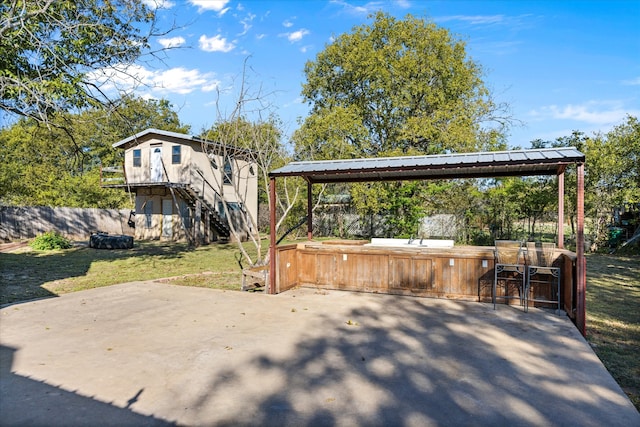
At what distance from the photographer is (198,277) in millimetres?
9875

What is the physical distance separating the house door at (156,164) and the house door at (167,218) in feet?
4.44

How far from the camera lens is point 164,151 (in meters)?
18.8

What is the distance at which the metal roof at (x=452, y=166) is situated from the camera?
6004 millimetres

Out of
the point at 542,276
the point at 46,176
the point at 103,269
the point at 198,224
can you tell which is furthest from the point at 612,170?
the point at 46,176

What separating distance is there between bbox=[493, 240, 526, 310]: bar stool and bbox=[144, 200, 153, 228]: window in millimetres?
17851

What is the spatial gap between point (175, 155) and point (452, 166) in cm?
1529

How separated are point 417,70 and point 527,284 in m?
13.0

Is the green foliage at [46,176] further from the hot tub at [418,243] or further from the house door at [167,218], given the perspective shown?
the hot tub at [418,243]

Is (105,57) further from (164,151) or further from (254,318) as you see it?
(164,151)

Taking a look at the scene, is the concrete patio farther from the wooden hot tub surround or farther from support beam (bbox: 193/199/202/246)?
support beam (bbox: 193/199/202/246)

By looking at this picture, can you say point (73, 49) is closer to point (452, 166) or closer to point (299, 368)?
point (452, 166)

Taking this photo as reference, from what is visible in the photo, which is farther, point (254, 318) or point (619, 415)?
point (254, 318)

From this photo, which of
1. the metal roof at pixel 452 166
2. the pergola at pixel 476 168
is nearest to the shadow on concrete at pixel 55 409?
the pergola at pixel 476 168

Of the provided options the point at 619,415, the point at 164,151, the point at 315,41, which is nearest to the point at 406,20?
the point at 315,41
